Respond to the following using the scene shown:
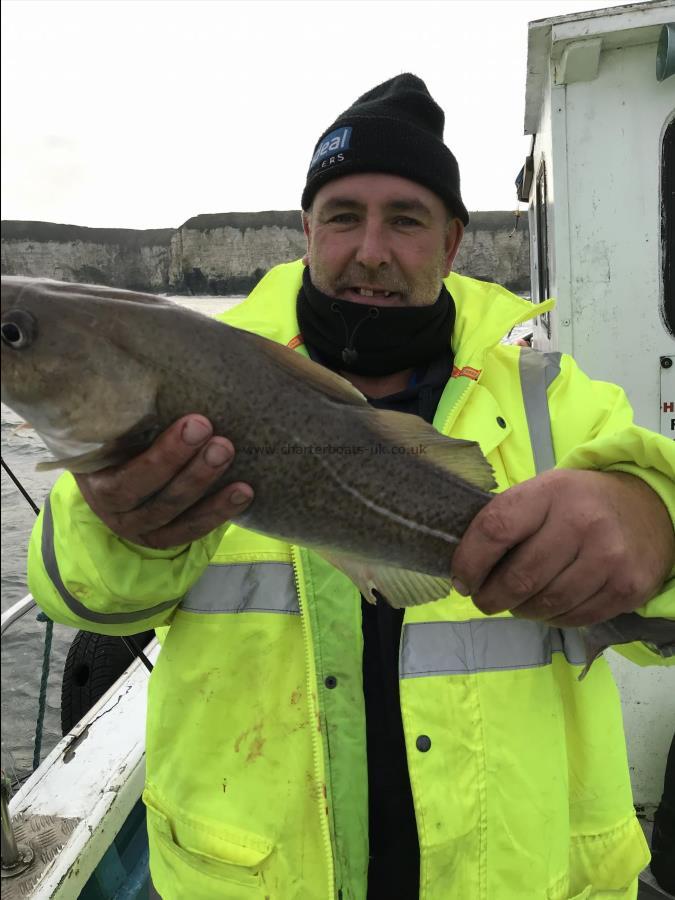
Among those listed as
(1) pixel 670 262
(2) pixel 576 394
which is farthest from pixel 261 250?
(2) pixel 576 394

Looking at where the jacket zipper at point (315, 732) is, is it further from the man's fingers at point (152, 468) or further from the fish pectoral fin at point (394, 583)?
the man's fingers at point (152, 468)

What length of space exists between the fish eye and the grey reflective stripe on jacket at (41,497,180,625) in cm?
70

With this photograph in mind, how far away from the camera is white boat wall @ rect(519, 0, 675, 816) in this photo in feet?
12.7

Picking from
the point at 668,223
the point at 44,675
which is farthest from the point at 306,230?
the point at 44,675

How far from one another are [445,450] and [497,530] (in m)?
0.32

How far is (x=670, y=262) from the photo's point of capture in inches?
157

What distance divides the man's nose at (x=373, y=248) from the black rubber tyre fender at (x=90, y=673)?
3.48 meters

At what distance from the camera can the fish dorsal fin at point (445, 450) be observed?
6.35 feet

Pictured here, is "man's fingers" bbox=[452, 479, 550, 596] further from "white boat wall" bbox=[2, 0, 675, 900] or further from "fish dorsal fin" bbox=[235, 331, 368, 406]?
"white boat wall" bbox=[2, 0, 675, 900]

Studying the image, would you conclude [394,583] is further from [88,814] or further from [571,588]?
[88,814]

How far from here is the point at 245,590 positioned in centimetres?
221

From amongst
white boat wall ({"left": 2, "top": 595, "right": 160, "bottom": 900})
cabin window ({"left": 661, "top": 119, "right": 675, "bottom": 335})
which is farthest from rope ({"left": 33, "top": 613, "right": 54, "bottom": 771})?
cabin window ({"left": 661, "top": 119, "right": 675, "bottom": 335})

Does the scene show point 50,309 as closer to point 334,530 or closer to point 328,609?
point 334,530

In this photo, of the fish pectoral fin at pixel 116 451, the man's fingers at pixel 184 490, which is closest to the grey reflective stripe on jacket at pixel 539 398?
the man's fingers at pixel 184 490
